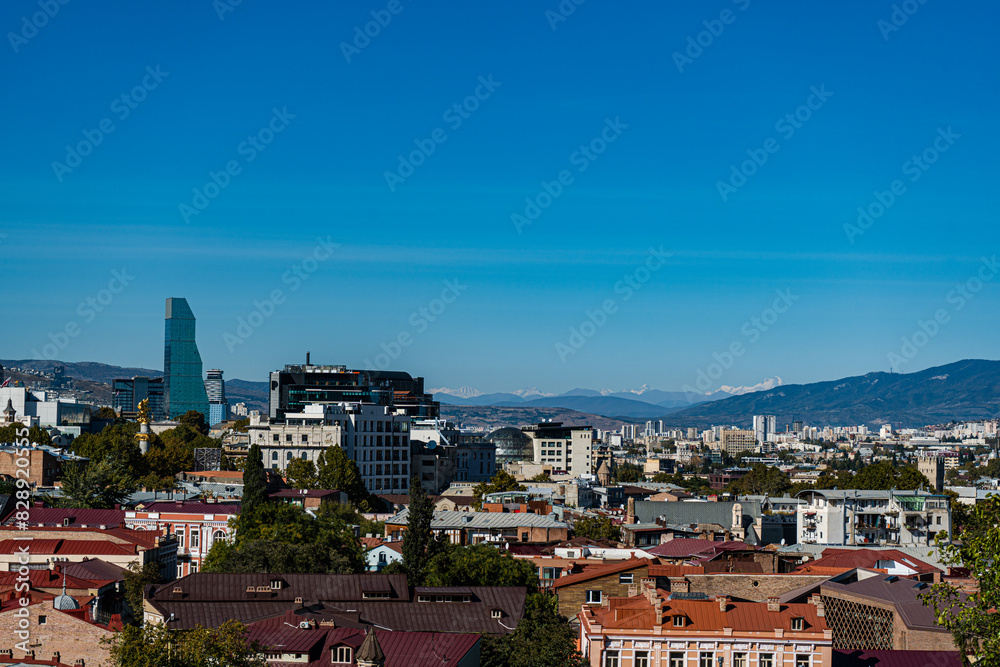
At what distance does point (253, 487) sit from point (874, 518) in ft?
148

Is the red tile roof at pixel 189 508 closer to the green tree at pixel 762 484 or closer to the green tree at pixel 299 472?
the green tree at pixel 299 472

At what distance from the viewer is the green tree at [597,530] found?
7375cm

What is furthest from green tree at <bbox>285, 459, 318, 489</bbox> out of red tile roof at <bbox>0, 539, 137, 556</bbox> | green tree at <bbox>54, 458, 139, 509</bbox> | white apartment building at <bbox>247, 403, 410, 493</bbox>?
red tile roof at <bbox>0, 539, 137, 556</bbox>

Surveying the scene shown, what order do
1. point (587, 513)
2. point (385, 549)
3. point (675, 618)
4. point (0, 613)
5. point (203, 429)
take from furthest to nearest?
point (203, 429)
point (587, 513)
point (385, 549)
point (0, 613)
point (675, 618)

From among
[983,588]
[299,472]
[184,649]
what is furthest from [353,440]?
[983,588]

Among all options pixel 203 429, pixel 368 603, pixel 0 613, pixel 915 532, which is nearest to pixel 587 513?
pixel 915 532

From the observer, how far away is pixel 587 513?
3531 inches

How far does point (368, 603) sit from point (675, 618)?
41.9ft

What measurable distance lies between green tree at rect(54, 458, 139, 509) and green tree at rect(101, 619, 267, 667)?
50.6 metres

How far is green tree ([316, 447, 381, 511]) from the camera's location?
323ft

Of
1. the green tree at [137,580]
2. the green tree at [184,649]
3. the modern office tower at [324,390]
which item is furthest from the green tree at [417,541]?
the modern office tower at [324,390]

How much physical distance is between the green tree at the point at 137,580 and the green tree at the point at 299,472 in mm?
45599

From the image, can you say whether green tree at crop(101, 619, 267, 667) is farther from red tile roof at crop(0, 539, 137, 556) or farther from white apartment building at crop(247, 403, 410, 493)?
white apartment building at crop(247, 403, 410, 493)

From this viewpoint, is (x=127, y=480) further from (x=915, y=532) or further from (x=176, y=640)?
(x=176, y=640)
